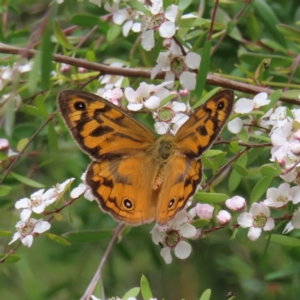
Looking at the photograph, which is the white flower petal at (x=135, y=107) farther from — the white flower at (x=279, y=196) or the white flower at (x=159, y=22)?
the white flower at (x=279, y=196)

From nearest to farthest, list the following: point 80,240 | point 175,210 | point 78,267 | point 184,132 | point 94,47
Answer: point 175,210
point 184,132
point 80,240
point 94,47
point 78,267

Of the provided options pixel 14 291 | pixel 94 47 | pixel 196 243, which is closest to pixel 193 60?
pixel 94 47

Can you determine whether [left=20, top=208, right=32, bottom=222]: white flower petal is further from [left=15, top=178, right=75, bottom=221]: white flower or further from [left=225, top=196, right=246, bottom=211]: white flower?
Result: [left=225, top=196, right=246, bottom=211]: white flower

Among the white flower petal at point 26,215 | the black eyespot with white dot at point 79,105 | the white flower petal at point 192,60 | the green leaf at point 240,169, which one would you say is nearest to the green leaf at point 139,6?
the white flower petal at point 192,60

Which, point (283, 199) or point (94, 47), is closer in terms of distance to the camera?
point (283, 199)

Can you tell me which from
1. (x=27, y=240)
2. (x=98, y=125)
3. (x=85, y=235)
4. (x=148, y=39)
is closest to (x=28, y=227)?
(x=27, y=240)

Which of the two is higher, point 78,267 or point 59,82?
point 59,82

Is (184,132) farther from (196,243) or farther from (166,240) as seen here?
(196,243)
